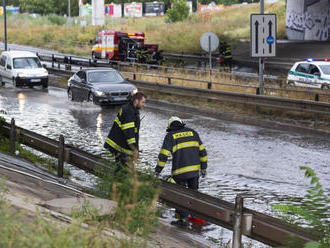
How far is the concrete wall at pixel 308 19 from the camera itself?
50.7 metres

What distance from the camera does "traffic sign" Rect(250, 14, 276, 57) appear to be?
22281 millimetres

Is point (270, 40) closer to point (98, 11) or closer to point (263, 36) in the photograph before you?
point (263, 36)

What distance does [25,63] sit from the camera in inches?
1292

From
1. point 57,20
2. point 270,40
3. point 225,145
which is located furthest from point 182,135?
point 57,20

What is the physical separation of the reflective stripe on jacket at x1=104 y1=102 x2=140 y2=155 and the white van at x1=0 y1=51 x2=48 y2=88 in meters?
22.1

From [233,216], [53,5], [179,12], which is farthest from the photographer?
[53,5]

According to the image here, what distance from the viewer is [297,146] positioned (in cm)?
1678

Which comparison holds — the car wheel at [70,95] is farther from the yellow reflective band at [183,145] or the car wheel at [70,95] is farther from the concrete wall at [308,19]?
the concrete wall at [308,19]

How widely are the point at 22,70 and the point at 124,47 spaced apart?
14938 millimetres

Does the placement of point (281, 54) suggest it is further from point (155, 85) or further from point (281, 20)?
point (155, 85)

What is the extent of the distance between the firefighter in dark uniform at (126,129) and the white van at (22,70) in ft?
72.4

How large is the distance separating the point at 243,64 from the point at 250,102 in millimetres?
22624

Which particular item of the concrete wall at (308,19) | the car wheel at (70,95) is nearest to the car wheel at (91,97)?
the car wheel at (70,95)

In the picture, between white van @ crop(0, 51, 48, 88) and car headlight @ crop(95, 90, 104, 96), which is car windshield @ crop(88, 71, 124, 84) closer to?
car headlight @ crop(95, 90, 104, 96)
